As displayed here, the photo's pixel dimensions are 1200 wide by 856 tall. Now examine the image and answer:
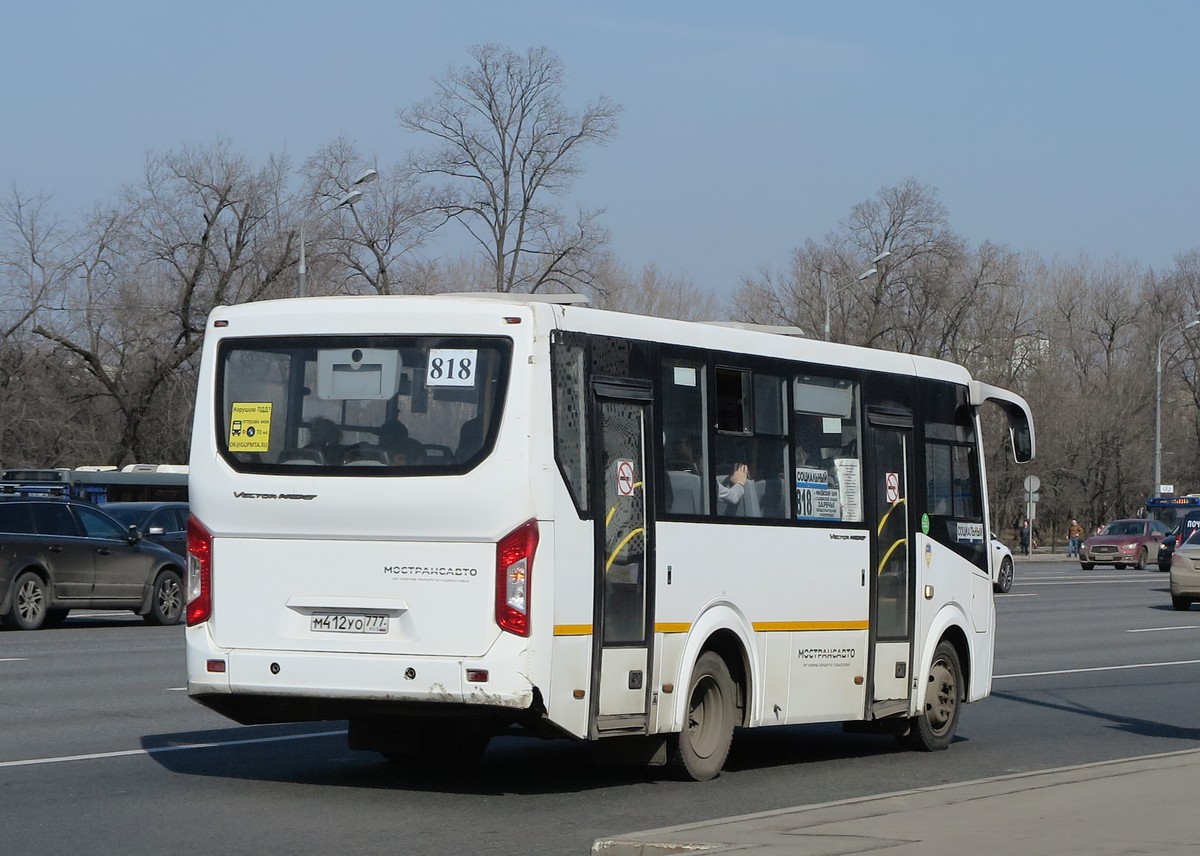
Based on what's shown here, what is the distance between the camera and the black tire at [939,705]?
12.6 meters

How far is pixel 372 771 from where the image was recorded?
10.7 metres

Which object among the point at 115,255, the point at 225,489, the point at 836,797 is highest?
the point at 115,255

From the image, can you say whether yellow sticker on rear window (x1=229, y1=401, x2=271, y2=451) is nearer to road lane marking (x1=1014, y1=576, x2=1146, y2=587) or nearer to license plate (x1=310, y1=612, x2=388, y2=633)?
license plate (x1=310, y1=612, x2=388, y2=633)

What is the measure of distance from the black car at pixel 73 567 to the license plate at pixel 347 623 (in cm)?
1410

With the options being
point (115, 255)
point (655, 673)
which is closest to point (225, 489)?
point (655, 673)

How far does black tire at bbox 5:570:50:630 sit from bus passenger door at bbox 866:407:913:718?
45.9 feet

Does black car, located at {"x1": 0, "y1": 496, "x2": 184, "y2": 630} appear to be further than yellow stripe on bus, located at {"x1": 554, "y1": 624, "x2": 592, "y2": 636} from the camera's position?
Yes

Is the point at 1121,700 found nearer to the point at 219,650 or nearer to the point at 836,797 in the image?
the point at 836,797

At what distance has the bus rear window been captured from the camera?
9.23 meters

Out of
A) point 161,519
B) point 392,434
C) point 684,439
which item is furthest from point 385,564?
point 161,519

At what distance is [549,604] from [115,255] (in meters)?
47.7

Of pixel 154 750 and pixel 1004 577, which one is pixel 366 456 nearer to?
pixel 154 750

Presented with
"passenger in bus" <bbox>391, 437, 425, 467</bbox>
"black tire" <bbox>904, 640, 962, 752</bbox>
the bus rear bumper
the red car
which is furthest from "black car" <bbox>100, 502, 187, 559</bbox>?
the red car

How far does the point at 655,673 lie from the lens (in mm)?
9844
